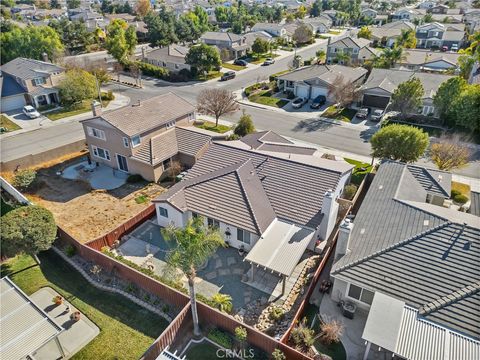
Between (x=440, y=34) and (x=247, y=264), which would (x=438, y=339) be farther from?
(x=440, y=34)

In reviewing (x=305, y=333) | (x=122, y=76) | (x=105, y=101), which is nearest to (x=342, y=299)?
(x=305, y=333)

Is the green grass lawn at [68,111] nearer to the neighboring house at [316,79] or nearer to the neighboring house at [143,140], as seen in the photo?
the neighboring house at [143,140]

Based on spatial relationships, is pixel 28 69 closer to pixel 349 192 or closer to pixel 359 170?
pixel 359 170

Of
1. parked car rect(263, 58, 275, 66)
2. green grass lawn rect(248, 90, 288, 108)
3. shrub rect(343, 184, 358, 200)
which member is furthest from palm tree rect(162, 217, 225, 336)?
parked car rect(263, 58, 275, 66)

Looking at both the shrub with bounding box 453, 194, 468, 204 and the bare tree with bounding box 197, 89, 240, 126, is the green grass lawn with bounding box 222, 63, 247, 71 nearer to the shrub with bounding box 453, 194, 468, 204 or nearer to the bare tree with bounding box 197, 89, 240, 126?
the bare tree with bounding box 197, 89, 240, 126

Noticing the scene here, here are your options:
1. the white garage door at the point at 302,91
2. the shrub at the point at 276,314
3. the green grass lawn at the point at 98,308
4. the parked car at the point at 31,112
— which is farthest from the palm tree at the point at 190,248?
the white garage door at the point at 302,91

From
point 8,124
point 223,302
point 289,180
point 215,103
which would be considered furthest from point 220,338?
point 8,124
